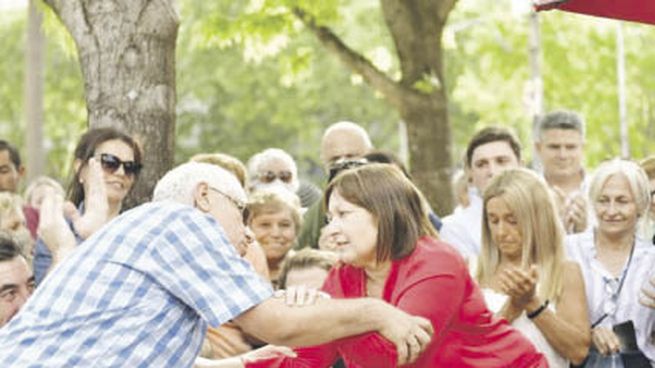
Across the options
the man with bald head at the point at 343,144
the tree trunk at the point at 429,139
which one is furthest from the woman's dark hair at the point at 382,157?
the tree trunk at the point at 429,139

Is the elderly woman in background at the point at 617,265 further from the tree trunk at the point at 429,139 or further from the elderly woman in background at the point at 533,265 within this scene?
the tree trunk at the point at 429,139

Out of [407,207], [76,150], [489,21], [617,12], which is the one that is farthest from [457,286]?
[489,21]

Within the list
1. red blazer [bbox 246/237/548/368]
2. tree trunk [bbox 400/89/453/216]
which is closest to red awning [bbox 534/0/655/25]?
red blazer [bbox 246/237/548/368]

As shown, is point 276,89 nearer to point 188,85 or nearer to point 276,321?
point 188,85

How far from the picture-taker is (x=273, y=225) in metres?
9.25

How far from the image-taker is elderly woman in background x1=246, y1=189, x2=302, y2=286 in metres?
9.25

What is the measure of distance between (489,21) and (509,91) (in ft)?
9.72

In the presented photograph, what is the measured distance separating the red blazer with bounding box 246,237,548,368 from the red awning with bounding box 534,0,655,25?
44.2 inches

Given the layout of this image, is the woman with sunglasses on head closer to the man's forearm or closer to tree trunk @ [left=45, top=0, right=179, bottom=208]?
tree trunk @ [left=45, top=0, right=179, bottom=208]

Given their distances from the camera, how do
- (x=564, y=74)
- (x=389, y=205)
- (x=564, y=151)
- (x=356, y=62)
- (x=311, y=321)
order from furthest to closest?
1. (x=564, y=74)
2. (x=356, y=62)
3. (x=564, y=151)
4. (x=389, y=205)
5. (x=311, y=321)

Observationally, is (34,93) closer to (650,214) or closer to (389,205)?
(650,214)

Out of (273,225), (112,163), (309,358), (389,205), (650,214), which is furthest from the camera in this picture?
(273,225)

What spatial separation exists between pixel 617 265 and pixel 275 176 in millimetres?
3258

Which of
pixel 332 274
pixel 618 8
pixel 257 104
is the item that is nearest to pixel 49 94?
pixel 257 104
